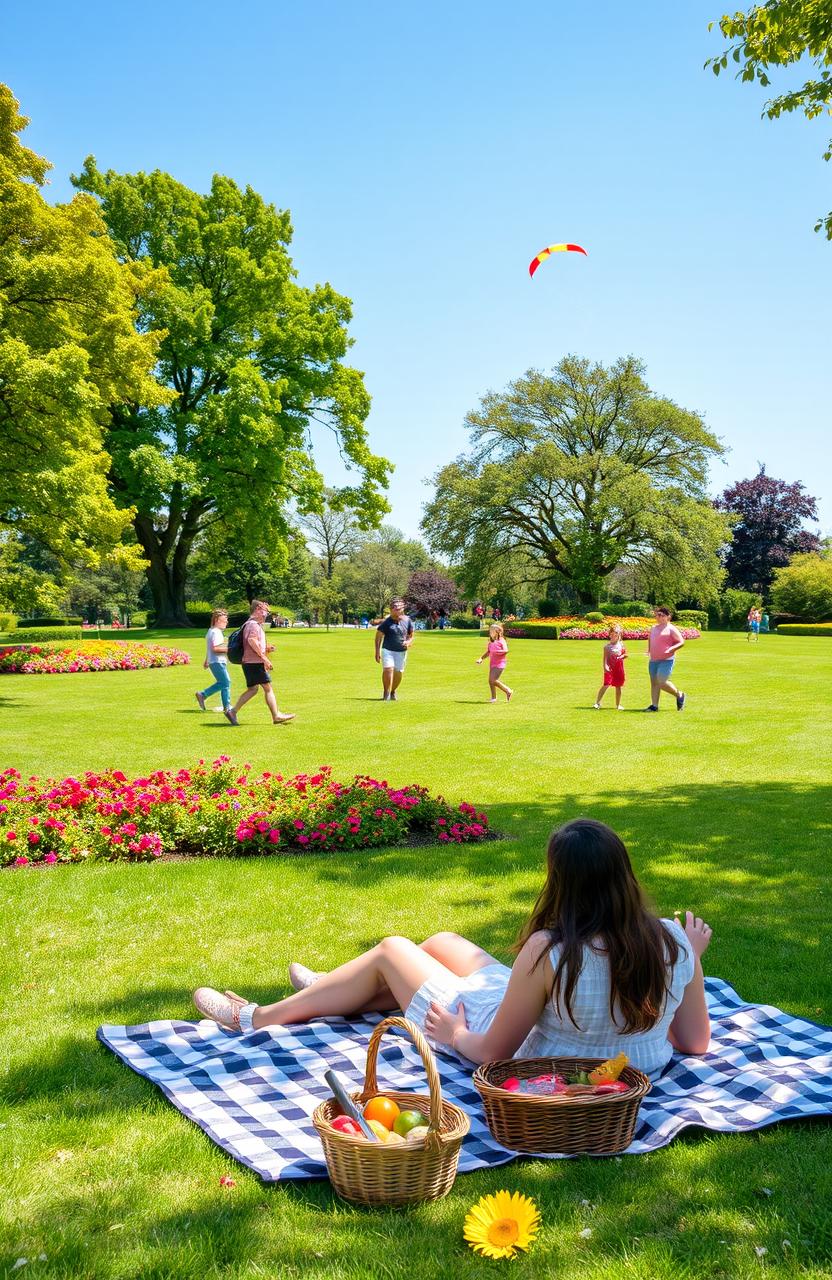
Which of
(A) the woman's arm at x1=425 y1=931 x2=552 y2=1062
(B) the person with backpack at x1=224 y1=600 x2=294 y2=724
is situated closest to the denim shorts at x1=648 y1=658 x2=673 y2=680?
(B) the person with backpack at x1=224 y1=600 x2=294 y2=724

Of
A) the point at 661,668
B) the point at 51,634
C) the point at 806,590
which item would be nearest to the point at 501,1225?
the point at 661,668

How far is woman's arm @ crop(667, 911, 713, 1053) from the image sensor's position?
3.47m

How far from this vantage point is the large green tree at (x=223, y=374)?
31641 millimetres

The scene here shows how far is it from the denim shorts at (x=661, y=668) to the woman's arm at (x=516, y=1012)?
41.5 ft

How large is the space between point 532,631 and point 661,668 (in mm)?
23667

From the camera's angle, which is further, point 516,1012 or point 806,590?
point 806,590

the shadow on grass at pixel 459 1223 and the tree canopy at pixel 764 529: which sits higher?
the tree canopy at pixel 764 529

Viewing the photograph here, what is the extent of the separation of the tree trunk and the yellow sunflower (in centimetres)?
3446

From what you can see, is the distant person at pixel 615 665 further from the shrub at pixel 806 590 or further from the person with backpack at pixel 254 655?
the shrub at pixel 806 590

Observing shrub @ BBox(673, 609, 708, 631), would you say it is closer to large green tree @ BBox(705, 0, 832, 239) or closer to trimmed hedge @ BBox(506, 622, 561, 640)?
trimmed hedge @ BBox(506, 622, 561, 640)

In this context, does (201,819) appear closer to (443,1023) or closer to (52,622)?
(443,1023)

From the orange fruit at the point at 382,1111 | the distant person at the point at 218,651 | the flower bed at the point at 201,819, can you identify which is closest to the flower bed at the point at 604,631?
the distant person at the point at 218,651

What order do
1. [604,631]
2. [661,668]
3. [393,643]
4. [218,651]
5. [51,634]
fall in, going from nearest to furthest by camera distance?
[218,651]
[661,668]
[393,643]
[604,631]
[51,634]

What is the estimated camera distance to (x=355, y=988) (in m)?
3.91
